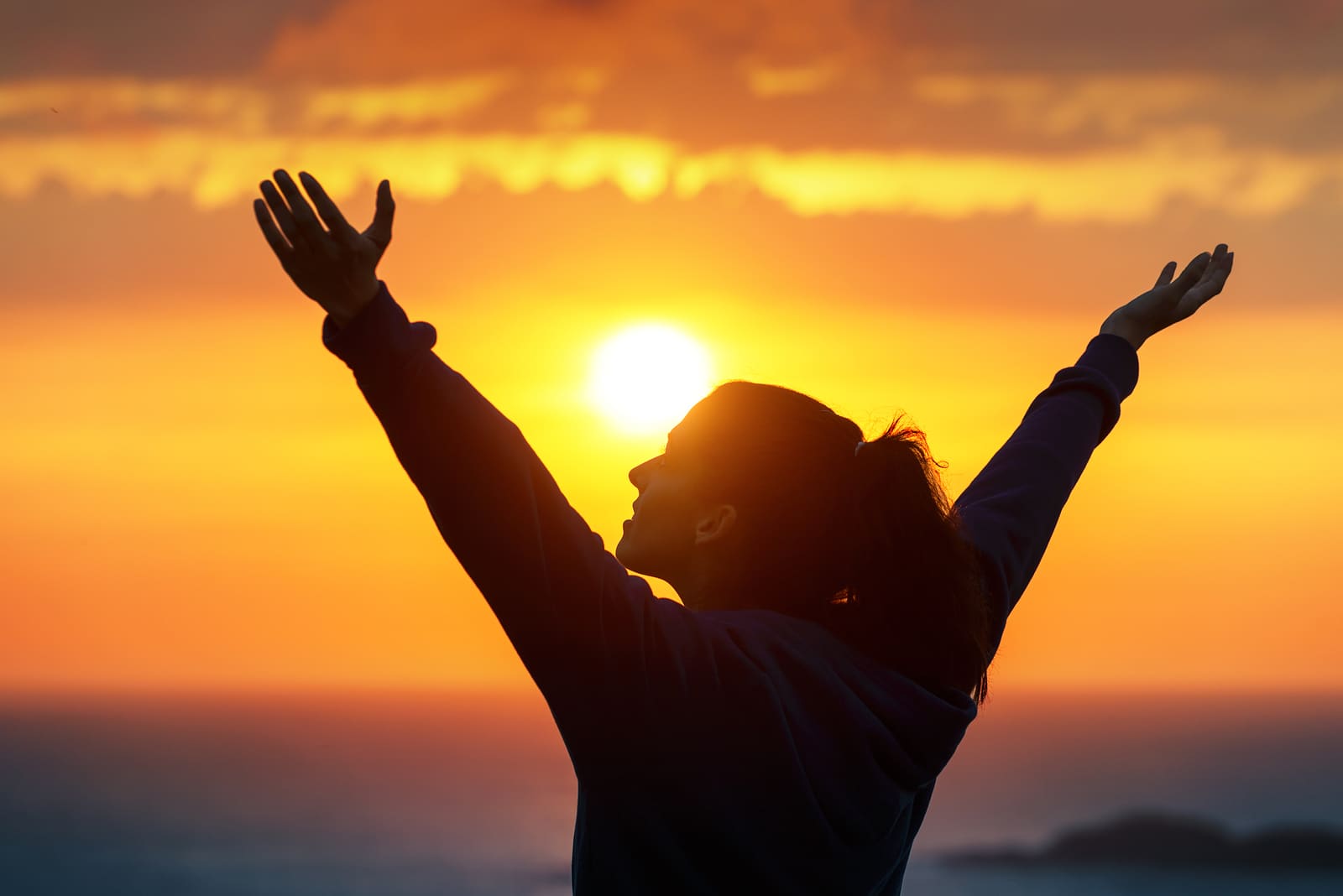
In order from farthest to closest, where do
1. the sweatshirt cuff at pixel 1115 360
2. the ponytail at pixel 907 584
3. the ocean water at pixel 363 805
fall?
1. the ocean water at pixel 363 805
2. the sweatshirt cuff at pixel 1115 360
3. the ponytail at pixel 907 584

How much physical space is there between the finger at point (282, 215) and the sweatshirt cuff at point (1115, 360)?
2.39 meters

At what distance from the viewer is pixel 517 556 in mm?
2023

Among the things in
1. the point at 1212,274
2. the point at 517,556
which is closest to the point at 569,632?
the point at 517,556

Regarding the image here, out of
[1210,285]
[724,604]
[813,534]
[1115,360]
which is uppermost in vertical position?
[1210,285]

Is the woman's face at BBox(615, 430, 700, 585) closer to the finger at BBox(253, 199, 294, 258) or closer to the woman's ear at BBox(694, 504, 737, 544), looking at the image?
the woman's ear at BBox(694, 504, 737, 544)

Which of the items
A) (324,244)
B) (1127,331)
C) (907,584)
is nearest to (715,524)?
(907,584)

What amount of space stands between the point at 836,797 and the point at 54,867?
117442mm

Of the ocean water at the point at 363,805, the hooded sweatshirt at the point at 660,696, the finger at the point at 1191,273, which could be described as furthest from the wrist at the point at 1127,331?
the ocean water at the point at 363,805

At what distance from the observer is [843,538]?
2641 mm

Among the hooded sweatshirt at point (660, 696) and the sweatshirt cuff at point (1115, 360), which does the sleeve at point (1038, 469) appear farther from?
the hooded sweatshirt at point (660, 696)

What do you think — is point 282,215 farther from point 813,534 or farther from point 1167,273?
point 1167,273

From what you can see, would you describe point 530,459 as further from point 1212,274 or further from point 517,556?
point 1212,274

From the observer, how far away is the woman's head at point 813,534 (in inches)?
103

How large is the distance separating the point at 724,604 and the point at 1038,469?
109 cm
